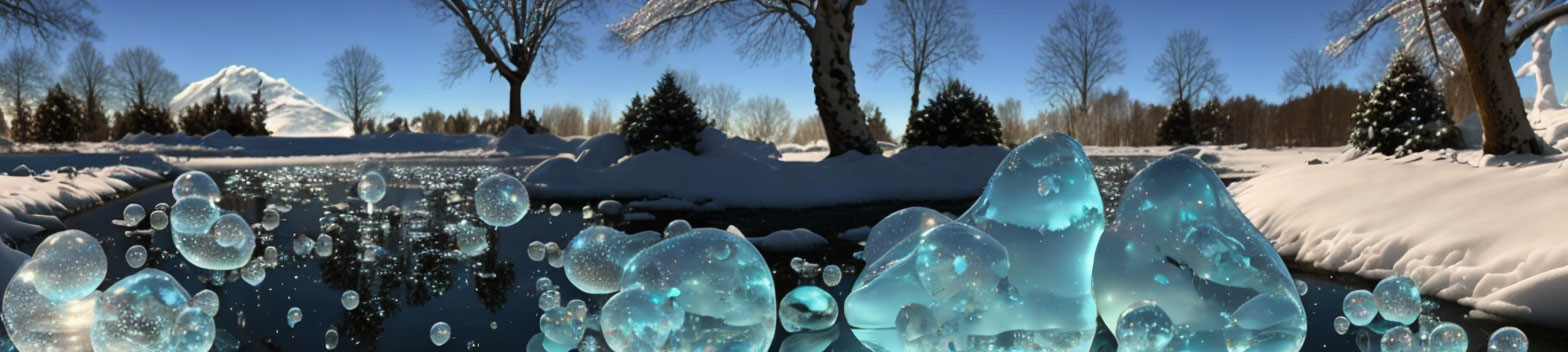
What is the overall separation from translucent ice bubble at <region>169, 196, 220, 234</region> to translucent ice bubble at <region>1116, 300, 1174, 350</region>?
427cm

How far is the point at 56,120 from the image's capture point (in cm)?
2834

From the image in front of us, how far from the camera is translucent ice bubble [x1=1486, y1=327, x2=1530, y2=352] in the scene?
2539 mm

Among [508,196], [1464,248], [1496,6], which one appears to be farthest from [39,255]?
[1496,6]

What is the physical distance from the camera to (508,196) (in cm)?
455

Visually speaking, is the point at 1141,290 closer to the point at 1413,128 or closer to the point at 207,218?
the point at 207,218

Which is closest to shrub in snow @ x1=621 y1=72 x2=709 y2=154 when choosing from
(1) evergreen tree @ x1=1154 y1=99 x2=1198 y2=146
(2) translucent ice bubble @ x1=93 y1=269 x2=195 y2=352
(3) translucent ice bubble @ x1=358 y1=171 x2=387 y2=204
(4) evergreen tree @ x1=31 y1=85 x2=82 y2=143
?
(3) translucent ice bubble @ x1=358 y1=171 x2=387 y2=204

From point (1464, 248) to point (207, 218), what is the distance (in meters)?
6.37

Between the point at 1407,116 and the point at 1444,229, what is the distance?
9.30m

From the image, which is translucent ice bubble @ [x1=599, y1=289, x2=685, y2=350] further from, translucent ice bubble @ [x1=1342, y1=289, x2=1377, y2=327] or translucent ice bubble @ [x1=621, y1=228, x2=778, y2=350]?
translucent ice bubble @ [x1=1342, y1=289, x2=1377, y2=327]

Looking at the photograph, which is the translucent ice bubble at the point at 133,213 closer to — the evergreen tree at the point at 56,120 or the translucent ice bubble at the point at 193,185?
the translucent ice bubble at the point at 193,185

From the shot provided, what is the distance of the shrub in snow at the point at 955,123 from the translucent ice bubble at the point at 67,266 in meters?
11.9

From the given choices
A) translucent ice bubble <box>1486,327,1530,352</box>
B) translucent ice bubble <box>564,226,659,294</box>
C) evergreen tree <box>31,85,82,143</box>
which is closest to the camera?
translucent ice bubble <box>1486,327,1530,352</box>

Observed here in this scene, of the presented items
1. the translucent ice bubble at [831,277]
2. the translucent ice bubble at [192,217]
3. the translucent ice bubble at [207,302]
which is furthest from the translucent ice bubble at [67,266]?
the translucent ice bubble at [831,277]

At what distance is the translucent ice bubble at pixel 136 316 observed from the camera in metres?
2.47
